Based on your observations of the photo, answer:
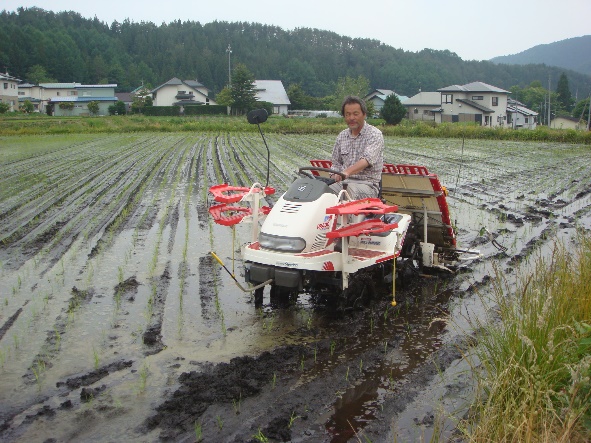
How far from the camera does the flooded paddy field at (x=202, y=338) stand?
379 cm

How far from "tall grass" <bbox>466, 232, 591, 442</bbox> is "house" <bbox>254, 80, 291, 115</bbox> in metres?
72.4

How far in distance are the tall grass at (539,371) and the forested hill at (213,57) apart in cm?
9333

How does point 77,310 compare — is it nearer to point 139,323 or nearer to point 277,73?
point 139,323

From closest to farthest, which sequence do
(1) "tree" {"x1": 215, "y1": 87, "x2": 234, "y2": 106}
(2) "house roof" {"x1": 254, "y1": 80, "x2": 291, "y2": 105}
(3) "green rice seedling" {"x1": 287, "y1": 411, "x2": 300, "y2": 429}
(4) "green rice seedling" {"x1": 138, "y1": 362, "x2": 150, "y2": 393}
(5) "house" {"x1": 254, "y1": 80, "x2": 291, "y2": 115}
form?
(3) "green rice seedling" {"x1": 287, "y1": 411, "x2": 300, "y2": 429}, (4) "green rice seedling" {"x1": 138, "y1": 362, "x2": 150, "y2": 393}, (1) "tree" {"x1": 215, "y1": 87, "x2": 234, "y2": 106}, (5) "house" {"x1": 254, "y1": 80, "x2": 291, "y2": 115}, (2) "house roof" {"x1": 254, "y1": 80, "x2": 291, "y2": 105}

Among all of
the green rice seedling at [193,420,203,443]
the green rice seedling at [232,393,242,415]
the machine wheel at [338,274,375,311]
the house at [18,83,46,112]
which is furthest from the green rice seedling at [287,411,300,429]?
the house at [18,83,46,112]

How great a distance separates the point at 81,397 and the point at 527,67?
497ft

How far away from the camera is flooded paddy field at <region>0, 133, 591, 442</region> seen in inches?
149

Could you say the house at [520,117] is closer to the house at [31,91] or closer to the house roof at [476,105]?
the house roof at [476,105]

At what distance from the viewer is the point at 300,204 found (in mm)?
5512

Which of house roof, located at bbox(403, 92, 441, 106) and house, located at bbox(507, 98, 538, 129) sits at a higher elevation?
house roof, located at bbox(403, 92, 441, 106)

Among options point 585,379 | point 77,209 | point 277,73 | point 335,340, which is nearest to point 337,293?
point 335,340

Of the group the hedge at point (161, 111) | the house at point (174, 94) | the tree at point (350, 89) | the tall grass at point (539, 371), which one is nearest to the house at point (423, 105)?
the tree at point (350, 89)

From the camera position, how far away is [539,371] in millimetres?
3352

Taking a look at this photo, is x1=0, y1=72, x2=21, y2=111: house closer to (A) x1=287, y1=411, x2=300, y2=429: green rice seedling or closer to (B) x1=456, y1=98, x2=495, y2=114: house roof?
(B) x1=456, y1=98, x2=495, y2=114: house roof
